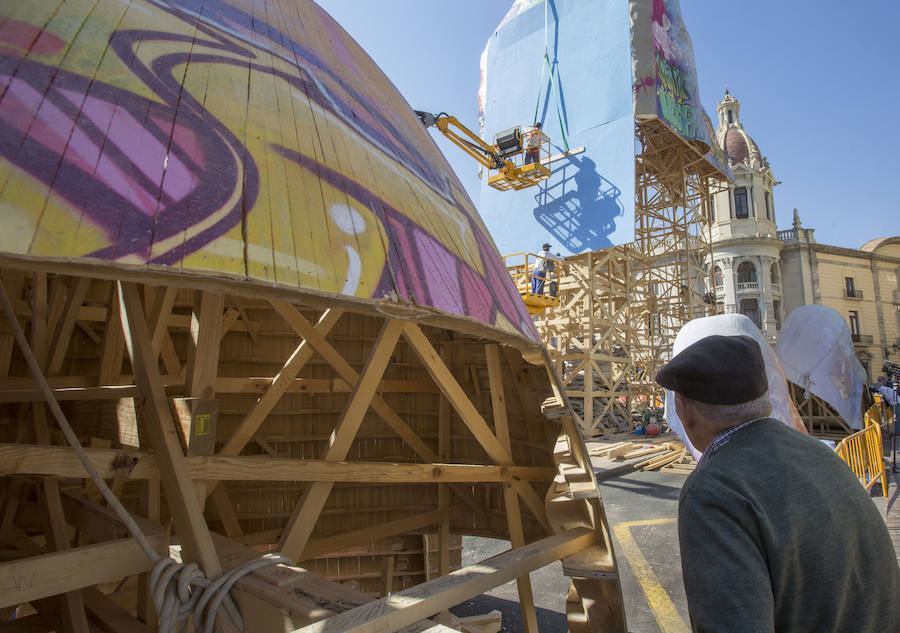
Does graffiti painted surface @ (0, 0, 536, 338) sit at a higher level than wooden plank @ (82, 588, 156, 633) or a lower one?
higher

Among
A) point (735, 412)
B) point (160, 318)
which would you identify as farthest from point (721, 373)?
point (160, 318)

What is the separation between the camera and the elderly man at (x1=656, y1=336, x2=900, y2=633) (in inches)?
50.3

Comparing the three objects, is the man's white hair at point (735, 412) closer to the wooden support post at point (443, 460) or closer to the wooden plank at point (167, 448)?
the wooden plank at point (167, 448)

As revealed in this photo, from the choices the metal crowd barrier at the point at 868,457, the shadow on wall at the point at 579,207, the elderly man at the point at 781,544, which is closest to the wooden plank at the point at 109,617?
the elderly man at the point at 781,544

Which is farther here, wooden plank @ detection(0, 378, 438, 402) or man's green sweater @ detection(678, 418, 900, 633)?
wooden plank @ detection(0, 378, 438, 402)

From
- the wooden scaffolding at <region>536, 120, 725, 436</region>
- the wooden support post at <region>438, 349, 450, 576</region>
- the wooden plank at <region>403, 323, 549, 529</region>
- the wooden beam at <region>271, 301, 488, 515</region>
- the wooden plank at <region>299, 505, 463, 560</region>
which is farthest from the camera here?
the wooden scaffolding at <region>536, 120, 725, 436</region>

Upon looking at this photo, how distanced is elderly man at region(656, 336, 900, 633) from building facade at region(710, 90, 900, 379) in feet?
137

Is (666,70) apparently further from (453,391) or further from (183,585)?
(183,585)

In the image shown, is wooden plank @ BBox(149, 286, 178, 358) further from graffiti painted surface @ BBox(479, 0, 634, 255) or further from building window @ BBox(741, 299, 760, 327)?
building window @ BBox(741, 299, 760, 327)

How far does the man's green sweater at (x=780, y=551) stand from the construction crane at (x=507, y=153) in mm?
17205

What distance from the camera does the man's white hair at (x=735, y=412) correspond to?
1.56 m

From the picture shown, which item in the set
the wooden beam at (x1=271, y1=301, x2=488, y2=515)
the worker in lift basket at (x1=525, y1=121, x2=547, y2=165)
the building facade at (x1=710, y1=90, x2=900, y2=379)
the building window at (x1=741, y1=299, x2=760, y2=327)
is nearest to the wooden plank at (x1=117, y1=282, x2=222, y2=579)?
the wooden beam at (x1=271, y1=301, x2=488, y2=515)

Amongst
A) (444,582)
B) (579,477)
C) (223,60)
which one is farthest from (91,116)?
(579,477)

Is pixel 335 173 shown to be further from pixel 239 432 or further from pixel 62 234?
pixel 239 432
